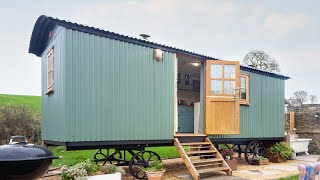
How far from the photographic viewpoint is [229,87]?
30.0ft

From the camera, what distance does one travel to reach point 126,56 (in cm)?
750

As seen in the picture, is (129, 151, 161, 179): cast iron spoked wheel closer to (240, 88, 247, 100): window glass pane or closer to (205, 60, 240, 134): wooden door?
(205, 60, 240, 134): wooden door

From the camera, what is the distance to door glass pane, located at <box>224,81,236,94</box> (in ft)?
30.0

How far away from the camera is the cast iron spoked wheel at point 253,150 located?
1103cm

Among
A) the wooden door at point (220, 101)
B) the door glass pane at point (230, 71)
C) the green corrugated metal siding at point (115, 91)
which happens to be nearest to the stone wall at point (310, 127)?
the wooden door at point (220, 101)

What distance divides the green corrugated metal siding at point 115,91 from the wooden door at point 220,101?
4.29ft

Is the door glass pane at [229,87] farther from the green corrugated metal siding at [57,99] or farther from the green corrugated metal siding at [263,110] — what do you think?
the green corrugated metal siding at [57,99]

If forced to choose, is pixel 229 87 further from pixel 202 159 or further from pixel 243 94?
pixel 202 159

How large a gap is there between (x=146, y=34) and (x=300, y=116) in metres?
10.9

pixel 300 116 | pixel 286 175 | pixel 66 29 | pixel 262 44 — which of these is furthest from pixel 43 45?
pixel 262 44

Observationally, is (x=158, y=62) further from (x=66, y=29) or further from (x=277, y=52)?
(x=277, y=52)

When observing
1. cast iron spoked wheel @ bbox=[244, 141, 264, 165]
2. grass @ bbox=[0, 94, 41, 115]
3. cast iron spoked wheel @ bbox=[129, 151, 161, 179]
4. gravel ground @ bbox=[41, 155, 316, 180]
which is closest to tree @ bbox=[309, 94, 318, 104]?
cast iron spoked wheel @ bbox=[244, 141, 264, 165]

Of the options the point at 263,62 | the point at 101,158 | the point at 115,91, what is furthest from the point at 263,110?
the point at 263,62

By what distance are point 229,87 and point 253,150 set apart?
3.30 m
